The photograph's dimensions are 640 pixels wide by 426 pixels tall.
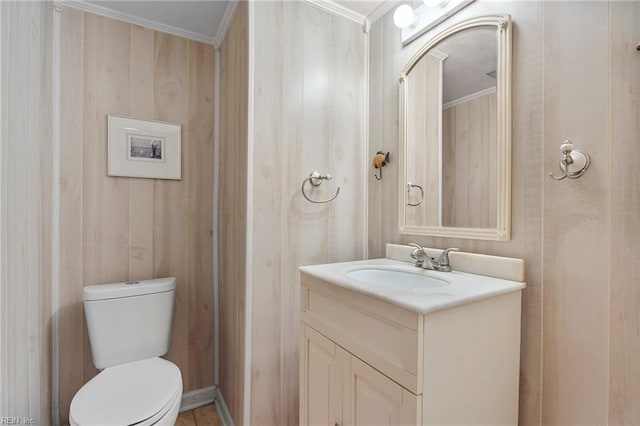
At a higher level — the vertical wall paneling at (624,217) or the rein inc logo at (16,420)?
the vertical wall paneling at (624,217)

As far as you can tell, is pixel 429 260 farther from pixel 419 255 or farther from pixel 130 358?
pixel 130 358

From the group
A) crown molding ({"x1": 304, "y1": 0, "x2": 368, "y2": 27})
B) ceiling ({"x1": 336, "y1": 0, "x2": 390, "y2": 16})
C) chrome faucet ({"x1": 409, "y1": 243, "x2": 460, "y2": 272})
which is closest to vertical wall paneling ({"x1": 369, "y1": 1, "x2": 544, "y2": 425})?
chrome faucet ({"x1": 409, "y1": 243, "x2": 460, "y2": 272})

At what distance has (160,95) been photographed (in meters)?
1.89

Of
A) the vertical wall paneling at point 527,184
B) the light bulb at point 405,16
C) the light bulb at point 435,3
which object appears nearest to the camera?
the vertical wall paneling at point 527,184

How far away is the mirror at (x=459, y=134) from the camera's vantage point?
1.13 meters

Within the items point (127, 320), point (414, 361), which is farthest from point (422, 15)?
point (127, 320)

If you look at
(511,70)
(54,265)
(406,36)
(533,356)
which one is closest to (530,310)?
(533,356)

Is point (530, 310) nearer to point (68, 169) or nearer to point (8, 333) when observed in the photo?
point (8, 333)

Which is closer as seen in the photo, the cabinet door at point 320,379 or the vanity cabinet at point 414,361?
the vanity cabinet at point 414,361

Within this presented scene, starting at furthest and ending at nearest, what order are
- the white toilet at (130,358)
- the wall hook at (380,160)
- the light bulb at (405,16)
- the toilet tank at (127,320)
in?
the wall hook at (380,160) → the toilet tank at (127,320) → the light bulb at (405,16) → the white toilet at (130,358)

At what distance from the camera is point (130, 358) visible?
62.6 inches

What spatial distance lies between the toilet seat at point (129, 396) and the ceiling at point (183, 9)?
6.29 ft

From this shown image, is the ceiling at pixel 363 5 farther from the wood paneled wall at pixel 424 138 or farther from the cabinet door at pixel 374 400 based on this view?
the cabinet door at pixel 374 400

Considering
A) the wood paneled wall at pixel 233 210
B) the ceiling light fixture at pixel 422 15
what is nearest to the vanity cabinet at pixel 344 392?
the wood paneled wall at pixel 233 210
